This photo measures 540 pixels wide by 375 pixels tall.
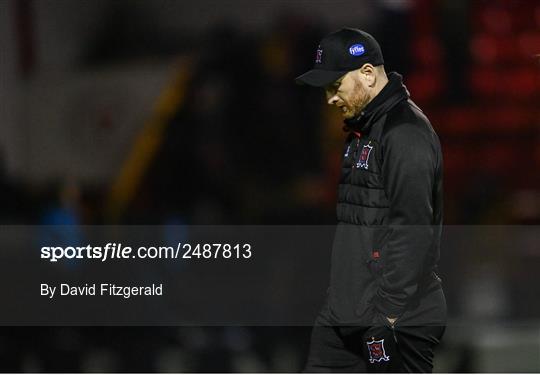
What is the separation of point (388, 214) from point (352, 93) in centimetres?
41

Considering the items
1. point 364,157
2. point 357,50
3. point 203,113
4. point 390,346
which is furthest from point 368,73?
point 203,113

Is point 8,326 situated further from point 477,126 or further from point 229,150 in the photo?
point 477,126

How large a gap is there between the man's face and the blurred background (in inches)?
70.3

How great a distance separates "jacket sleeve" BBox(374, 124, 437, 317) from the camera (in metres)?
Answer: 2.92

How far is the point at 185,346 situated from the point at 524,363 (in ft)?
7.50

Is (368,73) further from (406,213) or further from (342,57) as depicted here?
(406,213)

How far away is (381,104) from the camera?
3080 millimetres

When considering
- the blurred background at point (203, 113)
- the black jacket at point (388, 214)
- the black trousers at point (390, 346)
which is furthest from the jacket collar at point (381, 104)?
the blurred background at point (203, 113)

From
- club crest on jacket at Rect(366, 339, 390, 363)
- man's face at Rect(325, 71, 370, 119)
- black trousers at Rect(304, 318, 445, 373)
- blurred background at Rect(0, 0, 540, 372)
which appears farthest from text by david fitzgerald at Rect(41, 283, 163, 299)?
man's face at Rect(325, 71, 370, 119)

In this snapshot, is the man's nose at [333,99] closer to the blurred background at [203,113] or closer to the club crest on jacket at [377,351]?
the club crest on jacket at [377,351]

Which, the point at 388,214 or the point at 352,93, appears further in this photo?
the point at 352,93

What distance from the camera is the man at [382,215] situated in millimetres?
2939

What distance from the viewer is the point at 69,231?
4.96m

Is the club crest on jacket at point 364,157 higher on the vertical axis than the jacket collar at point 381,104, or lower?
lower
